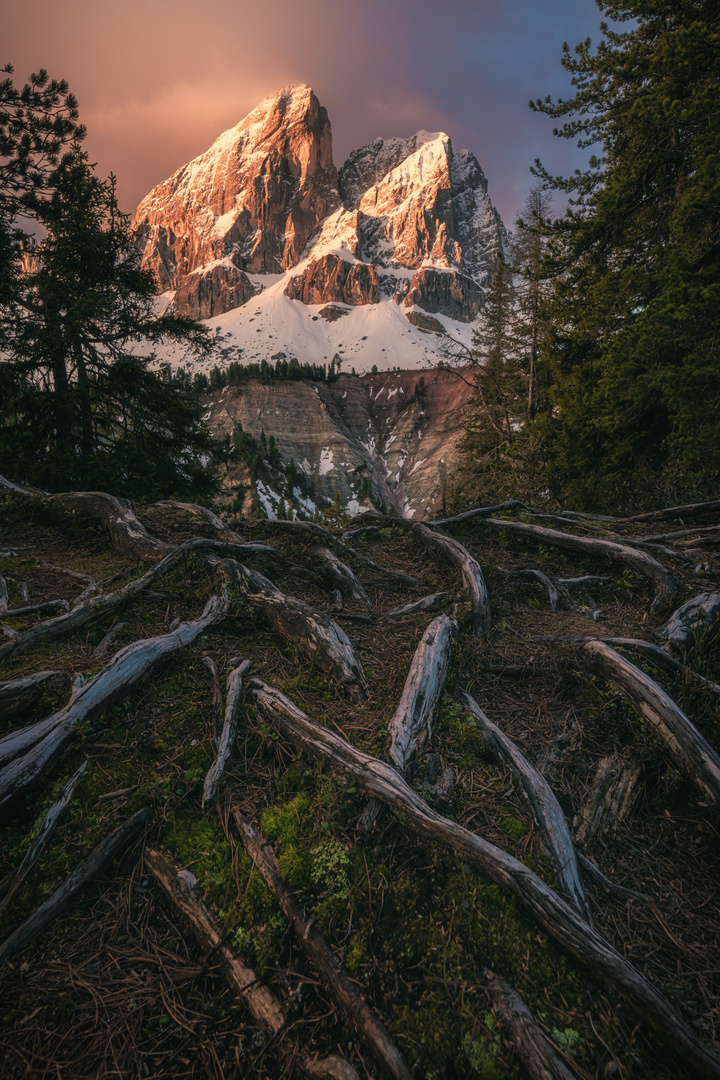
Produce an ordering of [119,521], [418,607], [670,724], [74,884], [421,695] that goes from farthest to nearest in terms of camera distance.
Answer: [119,521]
[418,607]
[421,695]
[670,724]
[74,884]

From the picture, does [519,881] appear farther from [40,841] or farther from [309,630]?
[40,841]

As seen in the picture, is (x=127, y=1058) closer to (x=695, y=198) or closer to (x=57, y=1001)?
(x=57, y=1001)

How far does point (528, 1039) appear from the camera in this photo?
69.7 inches

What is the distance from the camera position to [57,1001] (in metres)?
1.96

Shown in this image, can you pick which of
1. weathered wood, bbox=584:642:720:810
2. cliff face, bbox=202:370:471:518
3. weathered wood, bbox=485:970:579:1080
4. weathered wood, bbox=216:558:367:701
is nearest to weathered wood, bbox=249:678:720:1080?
weathered wood, bbox=485:970:579:1080

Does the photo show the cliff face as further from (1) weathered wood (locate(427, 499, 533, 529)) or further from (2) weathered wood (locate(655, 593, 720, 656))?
(2) weathered wood (locate(655, 593, 720, 656))

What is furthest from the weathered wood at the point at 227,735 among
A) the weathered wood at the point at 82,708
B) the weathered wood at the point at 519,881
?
the weathered wood at the point at 82,708

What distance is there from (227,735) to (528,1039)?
224cm

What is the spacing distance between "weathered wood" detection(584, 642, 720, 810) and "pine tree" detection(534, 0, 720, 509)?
729 centimetres

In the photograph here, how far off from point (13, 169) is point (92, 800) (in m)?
13.8

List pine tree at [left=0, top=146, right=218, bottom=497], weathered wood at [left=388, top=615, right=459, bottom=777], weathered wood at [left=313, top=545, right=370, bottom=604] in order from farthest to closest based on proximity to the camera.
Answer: pine tree at [left=0, top=146, right=218, bottom=497]
weathered wood at [left=313, top=545, right=370, bottom=604]
weathered wood at [left=388, top=615, right=459, bottom=777]

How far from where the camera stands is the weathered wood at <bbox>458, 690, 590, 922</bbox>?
2393 mm

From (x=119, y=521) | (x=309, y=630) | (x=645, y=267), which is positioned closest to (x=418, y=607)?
(x=309, y=630)

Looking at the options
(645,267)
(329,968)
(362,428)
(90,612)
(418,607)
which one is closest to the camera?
(329,968)
